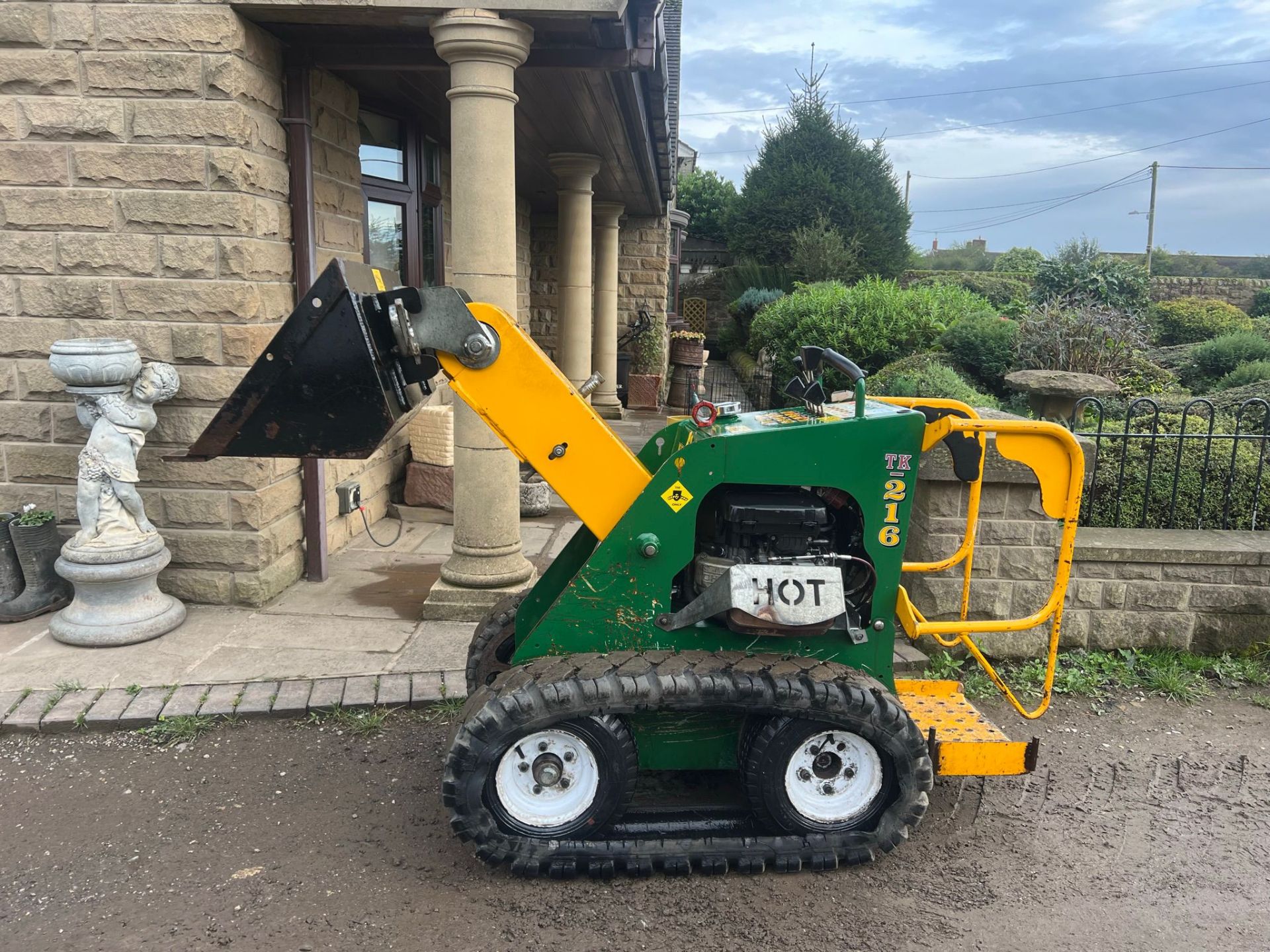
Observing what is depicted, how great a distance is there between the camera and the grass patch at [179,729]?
3826 millimetres

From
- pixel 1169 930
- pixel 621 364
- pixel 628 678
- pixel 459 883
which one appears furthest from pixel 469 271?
pixel 621 364

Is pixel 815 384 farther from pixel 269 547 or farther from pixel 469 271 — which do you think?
pixel 269 547

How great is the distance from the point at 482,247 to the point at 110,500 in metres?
2.29

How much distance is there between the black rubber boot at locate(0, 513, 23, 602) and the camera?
15.9 ft

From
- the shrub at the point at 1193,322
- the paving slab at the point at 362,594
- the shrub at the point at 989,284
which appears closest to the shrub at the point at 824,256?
the shrub at the point at 989,284

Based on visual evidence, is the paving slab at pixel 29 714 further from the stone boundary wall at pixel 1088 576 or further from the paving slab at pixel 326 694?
the stone boundary wall at pixel 1088 576

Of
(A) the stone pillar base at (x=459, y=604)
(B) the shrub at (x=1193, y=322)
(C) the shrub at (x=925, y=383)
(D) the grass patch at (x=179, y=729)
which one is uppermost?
(B) the shrub at (x=1193, y=322)

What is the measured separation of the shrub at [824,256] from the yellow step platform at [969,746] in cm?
2179

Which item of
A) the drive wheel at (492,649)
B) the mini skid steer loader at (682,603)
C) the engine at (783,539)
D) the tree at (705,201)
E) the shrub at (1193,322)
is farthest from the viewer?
the tree at (705,201)

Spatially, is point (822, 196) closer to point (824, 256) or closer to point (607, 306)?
point (824, 256)

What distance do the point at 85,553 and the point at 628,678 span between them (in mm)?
3183

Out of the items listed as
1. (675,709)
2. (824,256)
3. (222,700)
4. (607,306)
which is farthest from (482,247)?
(824,256)

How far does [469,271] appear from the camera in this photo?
15.6 ft

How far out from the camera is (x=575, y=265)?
11.0 meters
